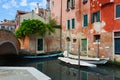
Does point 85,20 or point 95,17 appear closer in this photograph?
point 95,17

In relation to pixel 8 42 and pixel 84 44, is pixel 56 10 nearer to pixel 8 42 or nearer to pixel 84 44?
pixel 84 44

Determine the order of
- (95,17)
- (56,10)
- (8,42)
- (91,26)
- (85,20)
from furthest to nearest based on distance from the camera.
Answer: (56,10)
(85,20)
(8,42)
(91,26)
(95,17)

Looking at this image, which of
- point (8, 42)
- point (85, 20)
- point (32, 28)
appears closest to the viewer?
point (8, 42)

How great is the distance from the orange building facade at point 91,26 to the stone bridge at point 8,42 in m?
4.79

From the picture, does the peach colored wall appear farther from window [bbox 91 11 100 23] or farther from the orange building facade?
window [bbox 91 11 100 23]

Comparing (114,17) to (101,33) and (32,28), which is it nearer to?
(101,33)

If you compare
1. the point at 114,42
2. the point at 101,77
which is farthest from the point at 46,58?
the point at 101,77

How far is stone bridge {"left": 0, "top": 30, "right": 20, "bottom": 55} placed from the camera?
623 inches

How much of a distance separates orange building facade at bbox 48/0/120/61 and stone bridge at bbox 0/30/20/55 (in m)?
4.79

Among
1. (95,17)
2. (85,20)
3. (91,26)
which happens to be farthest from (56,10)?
(95,17)

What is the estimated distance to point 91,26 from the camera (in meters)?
16.8

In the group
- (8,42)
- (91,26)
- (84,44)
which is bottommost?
(84,44)

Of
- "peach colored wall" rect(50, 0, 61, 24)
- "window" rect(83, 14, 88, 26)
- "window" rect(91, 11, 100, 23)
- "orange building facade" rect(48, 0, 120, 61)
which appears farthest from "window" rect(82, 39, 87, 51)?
"peach colored wall" rect(50, 0, 61, 24)

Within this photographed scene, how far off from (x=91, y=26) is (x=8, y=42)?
21.1 feet
